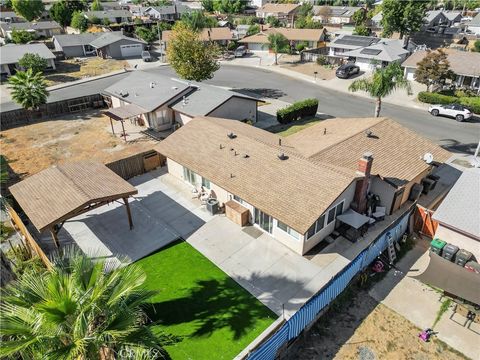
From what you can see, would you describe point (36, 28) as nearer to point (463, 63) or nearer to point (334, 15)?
point (334, 15)

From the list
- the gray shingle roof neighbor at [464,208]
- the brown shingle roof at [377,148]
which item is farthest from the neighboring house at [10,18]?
the gray shingle roof neighbor at [464,208]

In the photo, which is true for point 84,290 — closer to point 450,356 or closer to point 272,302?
point 272,302

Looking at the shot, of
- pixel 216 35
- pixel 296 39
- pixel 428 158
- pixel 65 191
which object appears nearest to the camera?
pixel 65 191

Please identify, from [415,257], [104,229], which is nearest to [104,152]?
[104,229]

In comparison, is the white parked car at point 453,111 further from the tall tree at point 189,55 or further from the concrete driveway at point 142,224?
the concrete driveway at point 142,224

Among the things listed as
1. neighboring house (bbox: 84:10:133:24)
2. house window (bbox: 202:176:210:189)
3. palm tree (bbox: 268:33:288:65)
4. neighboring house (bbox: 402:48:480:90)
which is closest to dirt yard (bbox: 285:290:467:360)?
house window (bbox: 202:176:210:189)

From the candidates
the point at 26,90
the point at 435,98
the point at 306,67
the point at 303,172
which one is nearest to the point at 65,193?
the point at 303,172

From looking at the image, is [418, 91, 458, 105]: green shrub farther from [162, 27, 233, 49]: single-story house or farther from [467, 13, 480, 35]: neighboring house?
[467, 13, 480, 35]: neighboring house
